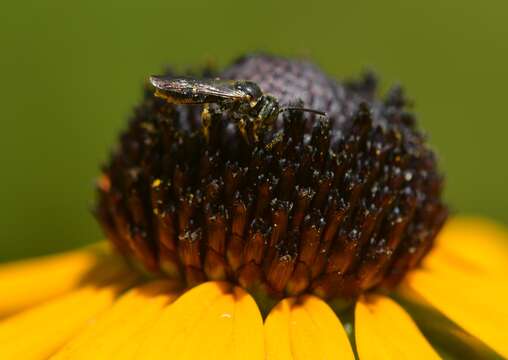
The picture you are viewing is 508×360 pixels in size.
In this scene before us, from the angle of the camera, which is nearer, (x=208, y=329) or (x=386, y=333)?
(x=208, y=329)

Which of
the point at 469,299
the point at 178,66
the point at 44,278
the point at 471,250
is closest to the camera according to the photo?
the point at 469,299

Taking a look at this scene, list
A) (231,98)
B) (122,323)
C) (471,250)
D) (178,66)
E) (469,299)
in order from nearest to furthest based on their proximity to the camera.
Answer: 1. (122,323)
2. (231,98)
3. (469,299)
4. (471,250)
5. (178,66)

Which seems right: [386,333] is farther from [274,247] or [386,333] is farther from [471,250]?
[471,250]

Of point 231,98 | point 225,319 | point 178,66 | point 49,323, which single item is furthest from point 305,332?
point 178,66

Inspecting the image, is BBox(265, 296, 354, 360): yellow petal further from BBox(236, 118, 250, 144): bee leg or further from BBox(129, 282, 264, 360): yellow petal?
BBox(236, 118, 250, 144): bee leg

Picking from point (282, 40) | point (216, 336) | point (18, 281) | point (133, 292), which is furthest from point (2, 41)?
point (216, 336)

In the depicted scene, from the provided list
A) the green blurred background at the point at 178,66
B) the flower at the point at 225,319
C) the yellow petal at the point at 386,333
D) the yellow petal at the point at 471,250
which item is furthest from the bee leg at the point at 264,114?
the green blurred background at the point at 178,66

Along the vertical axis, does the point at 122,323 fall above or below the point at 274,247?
below

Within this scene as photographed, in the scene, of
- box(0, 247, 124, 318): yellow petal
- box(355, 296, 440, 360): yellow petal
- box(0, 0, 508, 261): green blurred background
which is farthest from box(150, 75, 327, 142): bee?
box(0, 0, 508, 261): green blurred background
